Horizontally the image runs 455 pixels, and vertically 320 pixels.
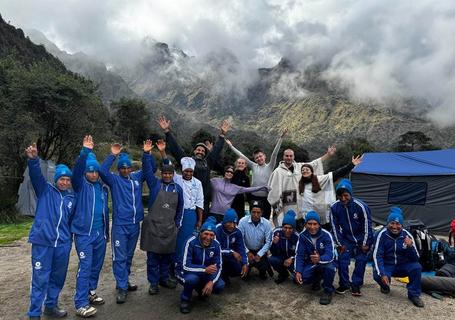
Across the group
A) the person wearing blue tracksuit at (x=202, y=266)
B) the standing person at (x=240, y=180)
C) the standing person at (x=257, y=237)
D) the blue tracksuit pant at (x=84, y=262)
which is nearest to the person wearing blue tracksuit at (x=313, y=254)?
the standing person at (x=257, y=237)

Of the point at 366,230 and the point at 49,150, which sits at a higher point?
the point at 49,150

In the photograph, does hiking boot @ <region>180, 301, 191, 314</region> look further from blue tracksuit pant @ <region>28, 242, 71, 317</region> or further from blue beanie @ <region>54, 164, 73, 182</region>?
blue beanie @ <region>54, 164, 73, 182</region>

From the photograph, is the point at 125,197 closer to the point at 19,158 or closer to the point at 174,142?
the point at 174,142

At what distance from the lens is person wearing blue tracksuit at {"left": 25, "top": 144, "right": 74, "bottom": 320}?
4168 millimetres

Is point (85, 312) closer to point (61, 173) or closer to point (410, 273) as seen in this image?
point (61, 173)

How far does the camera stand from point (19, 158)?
17453 millimetres

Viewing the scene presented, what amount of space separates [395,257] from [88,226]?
14.4 ft

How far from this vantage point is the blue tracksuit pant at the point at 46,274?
416 cm

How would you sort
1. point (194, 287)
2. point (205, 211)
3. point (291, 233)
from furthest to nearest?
point (205, 211) < point (291, 233) < point (194, 287)

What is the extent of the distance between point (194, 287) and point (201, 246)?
1.80 ft

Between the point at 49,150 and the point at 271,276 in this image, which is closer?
the point at 271,276

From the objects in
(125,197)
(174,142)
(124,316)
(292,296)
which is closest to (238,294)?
→ (292,296)

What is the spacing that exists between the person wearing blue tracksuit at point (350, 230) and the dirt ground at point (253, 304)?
454 millimetres

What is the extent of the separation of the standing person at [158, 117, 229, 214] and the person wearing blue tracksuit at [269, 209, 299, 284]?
136 centimetres
